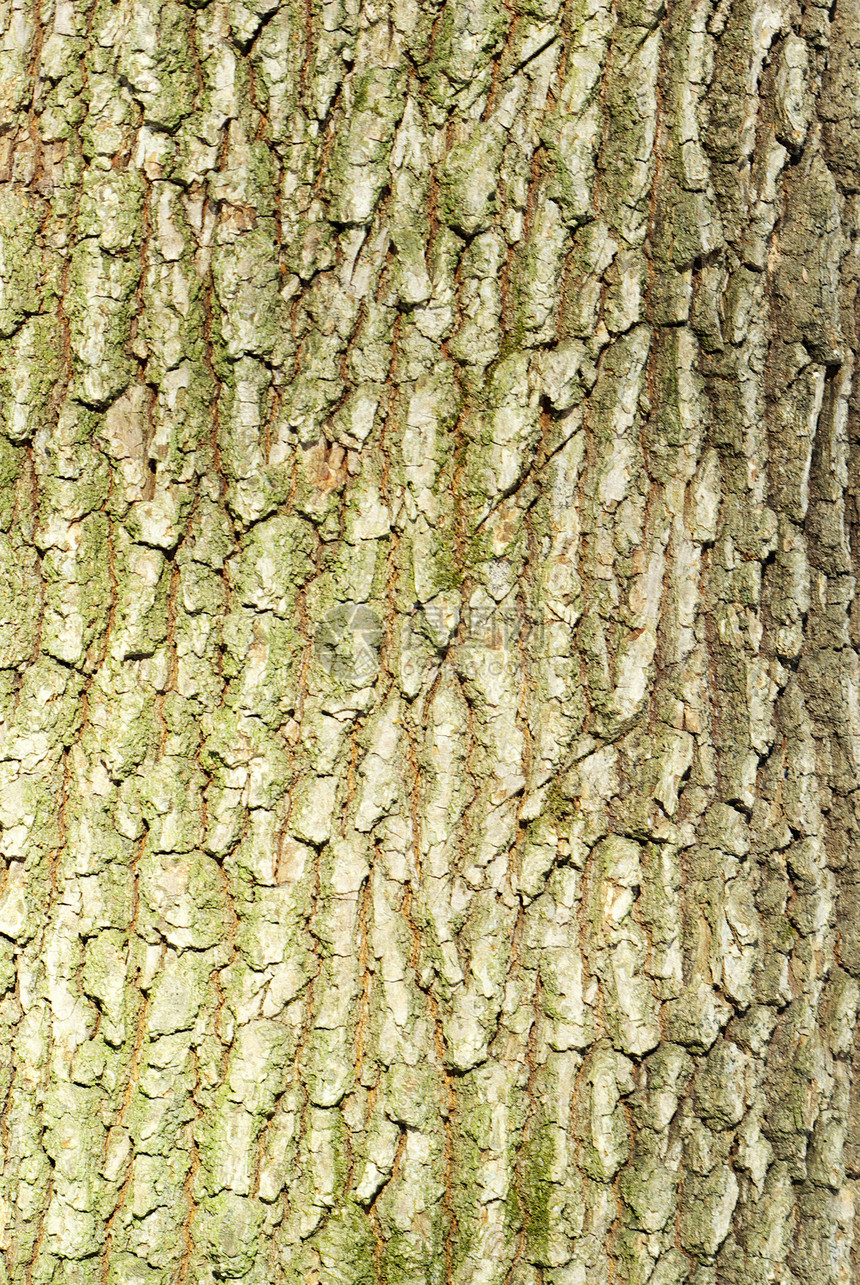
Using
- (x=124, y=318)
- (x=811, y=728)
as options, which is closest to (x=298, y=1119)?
(x=811, y=728)

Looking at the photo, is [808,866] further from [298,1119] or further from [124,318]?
[124,318]

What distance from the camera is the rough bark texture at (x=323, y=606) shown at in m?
1.47

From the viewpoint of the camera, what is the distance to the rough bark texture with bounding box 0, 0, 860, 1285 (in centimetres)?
147

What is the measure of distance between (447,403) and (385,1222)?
1.16 meters

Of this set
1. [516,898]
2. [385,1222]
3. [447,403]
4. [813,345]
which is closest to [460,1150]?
[385,1222]

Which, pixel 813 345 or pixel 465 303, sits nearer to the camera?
pixel 465 303

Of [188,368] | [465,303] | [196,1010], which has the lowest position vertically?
[196,1010]

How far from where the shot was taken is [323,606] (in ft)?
4.89

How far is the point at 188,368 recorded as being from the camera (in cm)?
148

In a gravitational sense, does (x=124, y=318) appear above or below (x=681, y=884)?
above

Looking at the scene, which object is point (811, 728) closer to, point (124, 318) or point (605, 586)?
point (605, 586)

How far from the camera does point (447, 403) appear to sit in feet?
4.89

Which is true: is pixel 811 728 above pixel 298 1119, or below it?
above

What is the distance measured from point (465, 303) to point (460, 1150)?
3.92 ft
